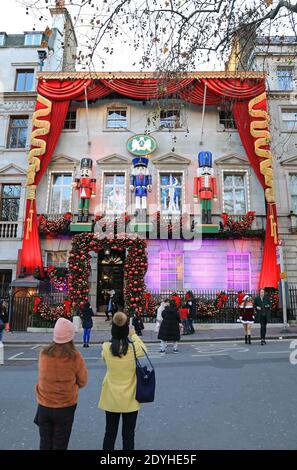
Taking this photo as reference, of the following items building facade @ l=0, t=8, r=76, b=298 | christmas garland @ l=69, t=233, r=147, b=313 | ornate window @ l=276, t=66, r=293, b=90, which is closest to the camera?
christmas garland @ l=69, t=233, r=147, b=313

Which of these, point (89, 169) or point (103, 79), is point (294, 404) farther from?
point (103, 79)

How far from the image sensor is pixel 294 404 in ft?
19.4

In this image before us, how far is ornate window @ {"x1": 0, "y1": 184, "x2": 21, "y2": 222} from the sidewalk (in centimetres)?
830

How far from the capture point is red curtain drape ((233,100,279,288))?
1975 cm

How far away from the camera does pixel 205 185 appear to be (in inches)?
837

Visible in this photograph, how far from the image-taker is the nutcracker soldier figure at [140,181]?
850 inches

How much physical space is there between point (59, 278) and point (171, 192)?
8.47m

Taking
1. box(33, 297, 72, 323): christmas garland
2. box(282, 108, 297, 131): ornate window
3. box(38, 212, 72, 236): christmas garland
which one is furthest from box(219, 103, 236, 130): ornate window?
box(33, 297, 72, 323): christmas garland

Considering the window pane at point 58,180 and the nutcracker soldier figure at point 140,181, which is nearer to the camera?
the nutcracker soldier figure at point 140,181

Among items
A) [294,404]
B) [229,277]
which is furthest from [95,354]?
[229,277]

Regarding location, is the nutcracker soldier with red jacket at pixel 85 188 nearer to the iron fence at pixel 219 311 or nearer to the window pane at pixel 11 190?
the window pane at pixel 11 190

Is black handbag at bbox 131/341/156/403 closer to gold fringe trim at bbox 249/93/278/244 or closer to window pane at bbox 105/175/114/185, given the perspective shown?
gold fringe trim at bbox 249/93/278/244

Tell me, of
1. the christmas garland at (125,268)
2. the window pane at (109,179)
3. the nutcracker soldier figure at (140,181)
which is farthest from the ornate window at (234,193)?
the window pane at (109,179)

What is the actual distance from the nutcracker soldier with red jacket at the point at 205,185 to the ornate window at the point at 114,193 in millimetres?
4560
